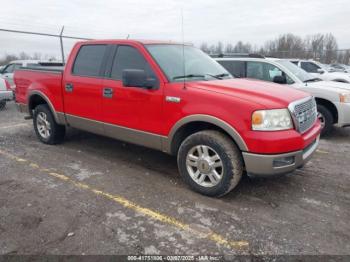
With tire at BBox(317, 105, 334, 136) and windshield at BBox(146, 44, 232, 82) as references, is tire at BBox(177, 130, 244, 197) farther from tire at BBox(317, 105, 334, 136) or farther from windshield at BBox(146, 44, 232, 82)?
tire at BBox(317, 105, 334, 136)

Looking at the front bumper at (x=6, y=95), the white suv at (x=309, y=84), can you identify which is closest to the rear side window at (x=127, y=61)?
the white suv at (x=309, y=84)

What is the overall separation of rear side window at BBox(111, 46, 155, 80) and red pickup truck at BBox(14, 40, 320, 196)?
0.05ft

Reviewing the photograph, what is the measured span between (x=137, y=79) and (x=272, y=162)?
1890 mm

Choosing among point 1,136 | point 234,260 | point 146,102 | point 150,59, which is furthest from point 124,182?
point 1,136

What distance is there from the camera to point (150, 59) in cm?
427

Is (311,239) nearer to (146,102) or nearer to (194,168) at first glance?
(194,168)

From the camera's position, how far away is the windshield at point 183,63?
4258mm

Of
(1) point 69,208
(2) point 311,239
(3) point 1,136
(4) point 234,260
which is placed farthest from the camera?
(3) point 1,136

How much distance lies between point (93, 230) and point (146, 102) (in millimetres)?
1786

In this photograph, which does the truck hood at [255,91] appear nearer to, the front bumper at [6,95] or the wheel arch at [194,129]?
the wheel arch at [194,129]

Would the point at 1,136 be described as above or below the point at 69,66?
below

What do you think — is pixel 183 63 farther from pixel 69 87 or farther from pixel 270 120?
pixel 69 87

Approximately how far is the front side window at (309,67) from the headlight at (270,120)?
1109 cm

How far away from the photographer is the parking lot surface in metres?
2.96
